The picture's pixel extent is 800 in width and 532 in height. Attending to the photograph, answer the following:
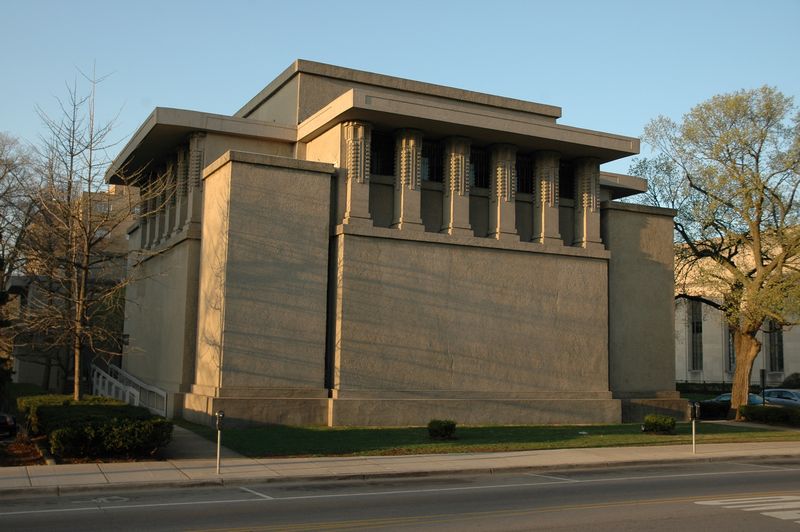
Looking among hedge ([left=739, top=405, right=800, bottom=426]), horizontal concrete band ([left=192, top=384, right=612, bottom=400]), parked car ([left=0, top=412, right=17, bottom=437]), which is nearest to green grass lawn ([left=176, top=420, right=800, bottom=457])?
horizontal concrete band ([left=192, top=384, right=612, bottom=400])

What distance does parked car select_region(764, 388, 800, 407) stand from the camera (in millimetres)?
43375

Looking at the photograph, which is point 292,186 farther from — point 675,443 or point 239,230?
point 675,443

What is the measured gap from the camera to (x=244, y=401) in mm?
26812

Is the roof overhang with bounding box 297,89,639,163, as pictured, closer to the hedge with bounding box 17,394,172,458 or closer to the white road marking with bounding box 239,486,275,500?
the hedge with bounding box 17,394,172,458

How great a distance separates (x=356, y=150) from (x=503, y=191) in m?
6.27

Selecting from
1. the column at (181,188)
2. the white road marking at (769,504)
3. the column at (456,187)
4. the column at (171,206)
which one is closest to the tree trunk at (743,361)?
the column at (456,187)

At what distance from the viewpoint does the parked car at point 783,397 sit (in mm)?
43375

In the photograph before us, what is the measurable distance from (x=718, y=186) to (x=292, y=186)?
1786cm

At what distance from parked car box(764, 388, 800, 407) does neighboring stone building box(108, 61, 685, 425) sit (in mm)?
11459

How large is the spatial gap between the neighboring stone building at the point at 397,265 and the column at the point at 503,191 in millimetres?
77

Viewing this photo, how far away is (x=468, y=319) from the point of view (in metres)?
30.7

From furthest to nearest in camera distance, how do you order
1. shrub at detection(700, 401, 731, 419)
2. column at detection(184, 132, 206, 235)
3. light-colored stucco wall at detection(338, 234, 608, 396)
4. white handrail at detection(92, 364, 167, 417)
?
shrub at detection(700, 401, 731, 419) → column at detection(184, 132, 206, 235) → white handrail at detection(92, 364, 167, 417) → light-colored stucco wall at detection(338, 234, 608, 396)

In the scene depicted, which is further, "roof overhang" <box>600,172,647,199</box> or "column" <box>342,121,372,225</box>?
"roof overhang" <box>600,172,647,199</box>

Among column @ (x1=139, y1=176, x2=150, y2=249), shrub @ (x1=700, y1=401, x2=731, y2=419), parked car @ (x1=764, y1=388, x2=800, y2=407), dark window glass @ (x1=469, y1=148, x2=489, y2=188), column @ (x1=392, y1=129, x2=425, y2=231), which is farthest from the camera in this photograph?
parked car @ (x1=764, y1=388, x2=800, y2=407)
